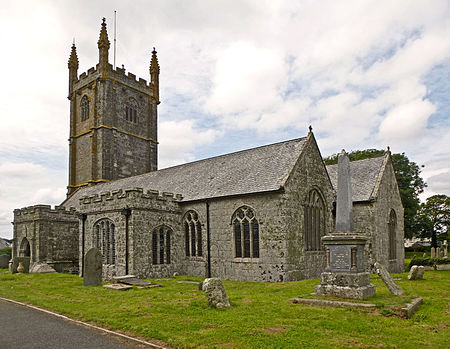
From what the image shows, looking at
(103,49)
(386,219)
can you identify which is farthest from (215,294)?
(103,49)

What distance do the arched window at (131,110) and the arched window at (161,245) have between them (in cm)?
2047

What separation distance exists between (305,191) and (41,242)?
19.8 metres

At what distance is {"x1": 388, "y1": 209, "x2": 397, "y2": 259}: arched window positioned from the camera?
83.6 ft

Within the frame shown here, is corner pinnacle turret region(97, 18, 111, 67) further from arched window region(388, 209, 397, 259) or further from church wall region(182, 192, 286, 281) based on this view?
arched window region(388, 209, 397, 259)

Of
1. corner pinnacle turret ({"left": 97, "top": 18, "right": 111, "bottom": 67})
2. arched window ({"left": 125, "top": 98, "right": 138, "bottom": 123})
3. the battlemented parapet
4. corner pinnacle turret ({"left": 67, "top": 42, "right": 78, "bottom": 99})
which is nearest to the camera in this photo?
the battlemented parapet

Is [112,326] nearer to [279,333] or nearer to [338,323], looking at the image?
[279,333]

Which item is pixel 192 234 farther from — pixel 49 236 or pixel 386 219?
pixel 386 219

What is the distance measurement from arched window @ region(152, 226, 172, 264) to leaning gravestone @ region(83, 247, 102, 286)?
3896 millimetres

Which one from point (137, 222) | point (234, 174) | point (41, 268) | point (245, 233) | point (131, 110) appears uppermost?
point (131, 110)

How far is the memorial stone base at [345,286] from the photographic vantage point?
1220 cm

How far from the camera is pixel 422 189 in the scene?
44.0 m

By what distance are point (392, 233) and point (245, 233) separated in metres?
12.1

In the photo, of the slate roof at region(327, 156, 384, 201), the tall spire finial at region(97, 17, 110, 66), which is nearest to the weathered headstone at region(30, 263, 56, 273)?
the slate roof at region(327, 156, 384, 201)

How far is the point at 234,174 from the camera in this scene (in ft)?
75.8
